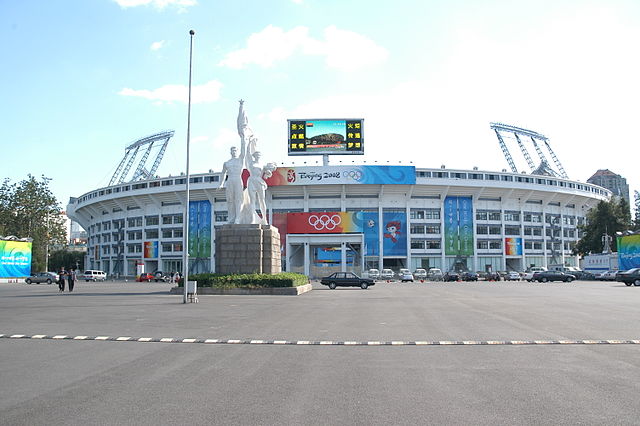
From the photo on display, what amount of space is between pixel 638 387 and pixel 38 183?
281 feet

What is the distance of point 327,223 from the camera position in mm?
70375

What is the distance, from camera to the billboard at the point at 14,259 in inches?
2096

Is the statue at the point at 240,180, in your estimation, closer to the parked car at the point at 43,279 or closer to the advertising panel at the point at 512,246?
the parked car at the point at 43,279

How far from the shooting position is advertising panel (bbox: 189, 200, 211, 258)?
76.4 m

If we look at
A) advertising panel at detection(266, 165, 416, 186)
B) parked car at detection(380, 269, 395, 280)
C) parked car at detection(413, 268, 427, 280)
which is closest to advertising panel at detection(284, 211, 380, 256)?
advertising panel at detection(266, 165, 416, 186)

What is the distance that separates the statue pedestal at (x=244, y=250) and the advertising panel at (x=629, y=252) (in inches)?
1512

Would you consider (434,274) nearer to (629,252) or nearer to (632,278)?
(629,252)

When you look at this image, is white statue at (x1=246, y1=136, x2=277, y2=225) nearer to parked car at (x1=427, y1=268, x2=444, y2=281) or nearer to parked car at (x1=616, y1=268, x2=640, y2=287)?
parked car at (x1=616, y1=268, x2=640, y2=287)

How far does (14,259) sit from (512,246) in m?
67.1

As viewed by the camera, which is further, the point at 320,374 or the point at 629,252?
the point at 629,252

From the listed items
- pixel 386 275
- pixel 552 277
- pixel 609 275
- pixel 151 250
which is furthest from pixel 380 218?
pixel 151 250

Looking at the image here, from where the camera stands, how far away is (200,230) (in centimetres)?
7712

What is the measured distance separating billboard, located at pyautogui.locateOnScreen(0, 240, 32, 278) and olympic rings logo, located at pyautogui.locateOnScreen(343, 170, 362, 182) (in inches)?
1596

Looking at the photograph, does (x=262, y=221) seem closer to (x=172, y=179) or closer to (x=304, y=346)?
(x=304, y=346)
